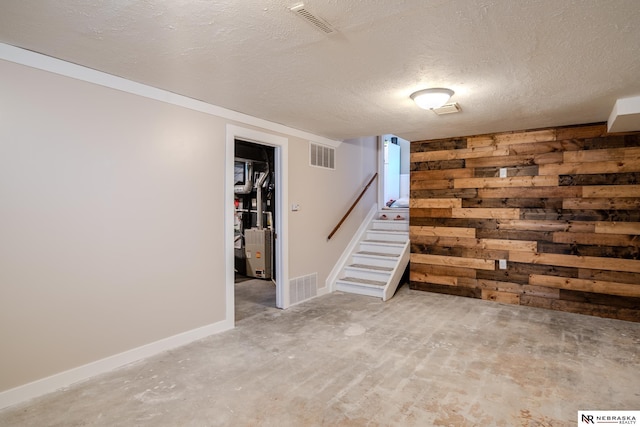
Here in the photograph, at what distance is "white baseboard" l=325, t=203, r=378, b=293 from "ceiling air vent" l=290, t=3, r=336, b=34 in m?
3.78

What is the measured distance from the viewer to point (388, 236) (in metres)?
5.81

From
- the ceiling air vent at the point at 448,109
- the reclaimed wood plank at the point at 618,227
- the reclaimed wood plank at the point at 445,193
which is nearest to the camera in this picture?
the ceiling air vent at the point at 448,109

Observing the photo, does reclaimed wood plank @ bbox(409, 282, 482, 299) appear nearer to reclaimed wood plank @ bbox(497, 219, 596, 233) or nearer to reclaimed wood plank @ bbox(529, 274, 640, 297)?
reclaimed wood plank @ bbox(529, 274, 640, 297)

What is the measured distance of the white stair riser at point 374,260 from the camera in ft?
17.4

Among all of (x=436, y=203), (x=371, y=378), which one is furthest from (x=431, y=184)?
(x=371, y=378)

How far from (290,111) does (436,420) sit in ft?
9.89

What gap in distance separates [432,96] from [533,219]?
252cm

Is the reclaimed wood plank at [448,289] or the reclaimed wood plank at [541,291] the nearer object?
the reclaimed wood plank at [541,291]

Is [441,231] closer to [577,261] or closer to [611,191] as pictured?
[577,261]

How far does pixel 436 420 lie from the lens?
2002mm

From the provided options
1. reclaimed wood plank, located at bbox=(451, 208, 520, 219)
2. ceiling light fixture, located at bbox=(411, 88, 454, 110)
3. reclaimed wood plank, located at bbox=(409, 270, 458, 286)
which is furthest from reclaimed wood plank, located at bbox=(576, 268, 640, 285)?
ceiling light fixture, located at bbox=(411, 88, 454, 110)

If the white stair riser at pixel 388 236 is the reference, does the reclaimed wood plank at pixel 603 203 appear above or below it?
above

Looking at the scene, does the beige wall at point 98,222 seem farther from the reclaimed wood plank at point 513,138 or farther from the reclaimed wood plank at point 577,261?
the reclaimed wood plank at point 577,261

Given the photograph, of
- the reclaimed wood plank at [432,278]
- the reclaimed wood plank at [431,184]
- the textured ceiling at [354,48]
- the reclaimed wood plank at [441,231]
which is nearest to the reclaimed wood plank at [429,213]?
the reclaimed wood plank at [441,231]
